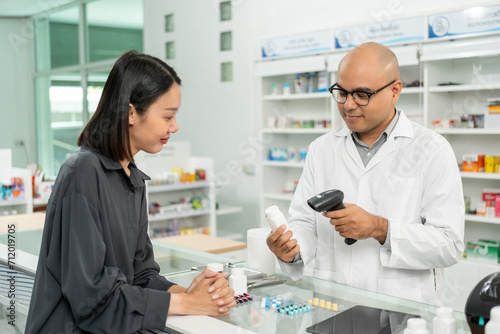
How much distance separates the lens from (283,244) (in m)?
1.71

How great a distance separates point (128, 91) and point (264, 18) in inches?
214

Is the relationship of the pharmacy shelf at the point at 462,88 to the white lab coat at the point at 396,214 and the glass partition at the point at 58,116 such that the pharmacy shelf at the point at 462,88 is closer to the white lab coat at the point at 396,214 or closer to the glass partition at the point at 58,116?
the white lab coat at the point at 396,214

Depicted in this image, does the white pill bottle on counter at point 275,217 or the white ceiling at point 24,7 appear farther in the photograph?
the white ceiling at point 24,7

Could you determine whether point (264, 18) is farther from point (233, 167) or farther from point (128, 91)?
point (128, 91)

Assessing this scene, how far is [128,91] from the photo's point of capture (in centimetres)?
147

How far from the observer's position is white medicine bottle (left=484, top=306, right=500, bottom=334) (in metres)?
1.00

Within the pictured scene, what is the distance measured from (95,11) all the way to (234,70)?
3821 millimetres

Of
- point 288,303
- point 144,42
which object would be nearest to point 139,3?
point 144,42

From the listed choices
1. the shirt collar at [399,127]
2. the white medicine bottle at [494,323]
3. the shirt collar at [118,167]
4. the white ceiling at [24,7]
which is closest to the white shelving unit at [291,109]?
the shirt collar at [399,127]

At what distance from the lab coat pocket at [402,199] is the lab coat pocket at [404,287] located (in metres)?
0.21

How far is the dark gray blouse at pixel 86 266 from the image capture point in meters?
1.32

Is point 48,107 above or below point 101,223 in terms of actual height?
above

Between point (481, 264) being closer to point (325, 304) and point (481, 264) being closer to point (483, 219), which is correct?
point (483, 219)

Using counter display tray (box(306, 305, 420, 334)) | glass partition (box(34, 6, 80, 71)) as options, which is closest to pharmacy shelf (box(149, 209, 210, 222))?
counter display tray (box(306, 305, 420, 334))
